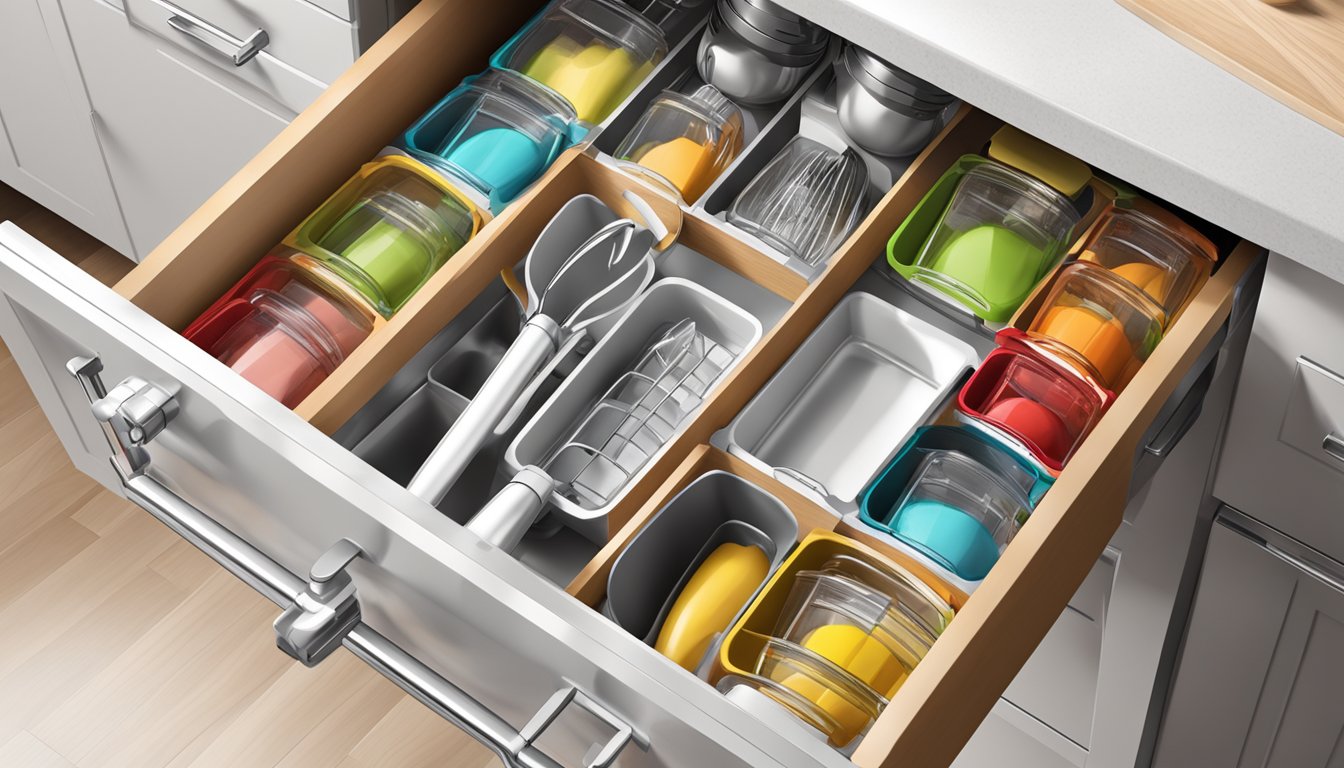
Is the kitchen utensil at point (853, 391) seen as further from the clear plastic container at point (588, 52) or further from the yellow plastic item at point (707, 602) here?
the clear plastic container at point (588, 52)

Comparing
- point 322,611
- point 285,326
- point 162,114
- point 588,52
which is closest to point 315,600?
point 322,611

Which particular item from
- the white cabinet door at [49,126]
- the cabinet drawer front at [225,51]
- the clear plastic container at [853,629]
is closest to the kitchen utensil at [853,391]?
the clear plastic container at [853,629]

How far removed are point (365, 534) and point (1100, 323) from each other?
0.54 metres

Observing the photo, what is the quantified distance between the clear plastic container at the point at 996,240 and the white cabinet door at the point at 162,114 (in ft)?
2.43

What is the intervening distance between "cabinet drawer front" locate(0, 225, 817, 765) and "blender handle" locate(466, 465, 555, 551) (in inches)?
2.4

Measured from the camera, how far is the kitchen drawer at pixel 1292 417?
0.95m

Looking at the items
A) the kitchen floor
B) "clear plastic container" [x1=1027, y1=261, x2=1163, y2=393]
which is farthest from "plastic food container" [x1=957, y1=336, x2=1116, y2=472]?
the kitchen floor

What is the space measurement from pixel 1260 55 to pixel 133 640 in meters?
1.45

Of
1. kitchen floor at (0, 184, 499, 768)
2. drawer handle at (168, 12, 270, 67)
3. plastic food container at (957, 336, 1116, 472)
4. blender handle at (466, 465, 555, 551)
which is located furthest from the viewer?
kitchen floor at (0, 184, 499, 768)

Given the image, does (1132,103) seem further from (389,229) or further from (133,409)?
(133,409)

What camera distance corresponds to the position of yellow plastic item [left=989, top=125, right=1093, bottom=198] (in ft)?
3.52

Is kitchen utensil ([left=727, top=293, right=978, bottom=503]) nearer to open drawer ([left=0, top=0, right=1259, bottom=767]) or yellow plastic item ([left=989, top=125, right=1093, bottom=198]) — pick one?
open drawer ([left=0, top=0, right=1259, bottom=767])

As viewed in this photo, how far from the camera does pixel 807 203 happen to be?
3.57ft

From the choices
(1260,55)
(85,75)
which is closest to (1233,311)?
(1260,55)
